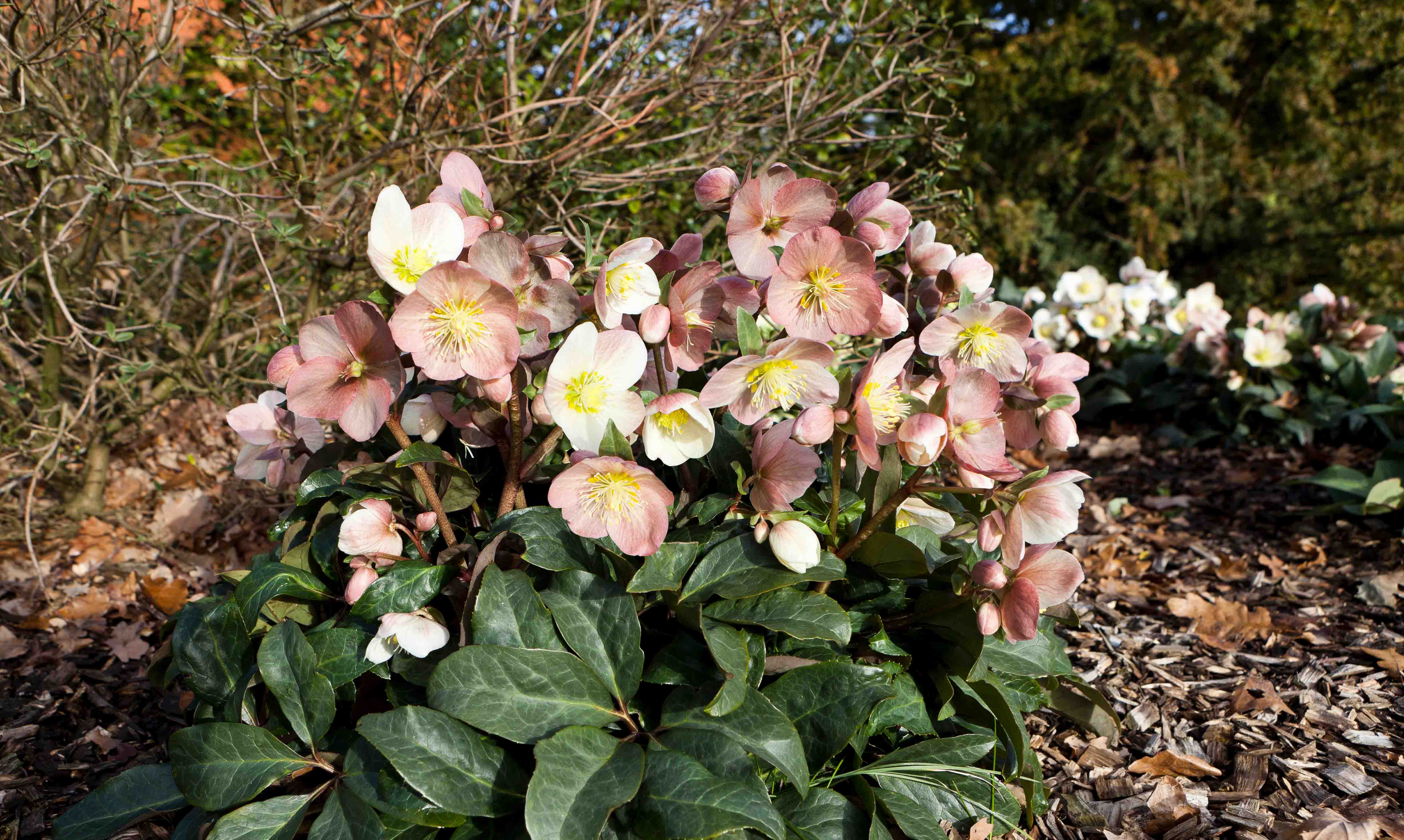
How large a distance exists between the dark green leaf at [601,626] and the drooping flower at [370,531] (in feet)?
0.68

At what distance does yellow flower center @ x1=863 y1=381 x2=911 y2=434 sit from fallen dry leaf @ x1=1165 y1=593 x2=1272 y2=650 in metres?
1.31

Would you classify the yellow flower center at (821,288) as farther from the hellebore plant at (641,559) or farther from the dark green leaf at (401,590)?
the dark green leaf at (401,590)

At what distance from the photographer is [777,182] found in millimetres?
1109

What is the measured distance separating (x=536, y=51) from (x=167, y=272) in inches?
60.9

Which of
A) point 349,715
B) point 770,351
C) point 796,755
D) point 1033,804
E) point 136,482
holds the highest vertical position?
point 770,351

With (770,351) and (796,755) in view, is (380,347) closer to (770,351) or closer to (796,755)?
(770,351)

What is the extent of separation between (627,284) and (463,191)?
24 cm

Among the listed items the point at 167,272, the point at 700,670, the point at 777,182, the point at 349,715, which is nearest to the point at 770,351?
the point at 777,182

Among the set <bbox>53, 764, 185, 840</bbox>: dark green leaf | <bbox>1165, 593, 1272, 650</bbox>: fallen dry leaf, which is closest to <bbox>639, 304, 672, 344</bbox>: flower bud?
<bbox>53, 764, 185, 840</bbox>: dark green leaf

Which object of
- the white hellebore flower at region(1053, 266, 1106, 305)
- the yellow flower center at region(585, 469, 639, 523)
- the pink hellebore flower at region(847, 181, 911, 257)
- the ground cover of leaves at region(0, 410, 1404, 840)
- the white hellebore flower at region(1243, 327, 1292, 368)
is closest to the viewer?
the yellow flower center at region(585, 469, 639, 523)

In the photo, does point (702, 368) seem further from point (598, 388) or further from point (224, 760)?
point (224, 760)

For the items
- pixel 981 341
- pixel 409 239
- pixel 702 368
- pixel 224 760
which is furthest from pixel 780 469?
pixel 224 760

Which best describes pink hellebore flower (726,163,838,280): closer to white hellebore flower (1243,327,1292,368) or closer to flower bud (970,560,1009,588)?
flower bud (970,560,1009,588)

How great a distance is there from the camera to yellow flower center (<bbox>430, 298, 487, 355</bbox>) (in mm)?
966
